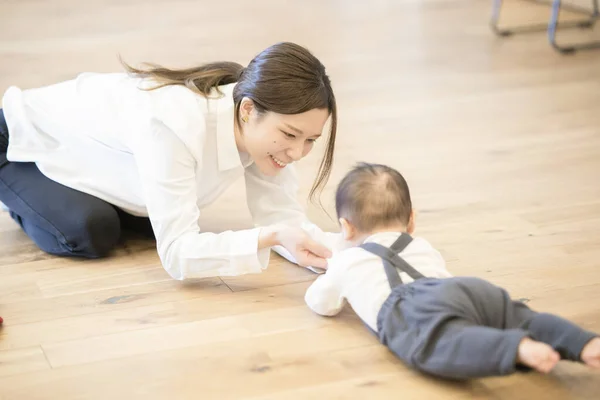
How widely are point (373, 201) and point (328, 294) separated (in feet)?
0.65

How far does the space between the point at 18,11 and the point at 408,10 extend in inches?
74.5

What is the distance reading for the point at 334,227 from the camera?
6.93 feet

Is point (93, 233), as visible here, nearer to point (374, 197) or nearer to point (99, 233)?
point (99, 233)

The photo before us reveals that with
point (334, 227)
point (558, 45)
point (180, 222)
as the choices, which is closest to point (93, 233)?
point (180, 222)

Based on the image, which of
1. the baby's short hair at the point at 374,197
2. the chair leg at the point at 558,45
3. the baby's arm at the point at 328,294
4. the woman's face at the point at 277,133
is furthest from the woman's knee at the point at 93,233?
the chair leg at the point at 558,45

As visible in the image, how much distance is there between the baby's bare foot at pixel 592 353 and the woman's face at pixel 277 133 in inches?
25.7

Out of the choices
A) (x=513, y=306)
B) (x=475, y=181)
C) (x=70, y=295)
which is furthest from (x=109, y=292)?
(x=475, y=181)

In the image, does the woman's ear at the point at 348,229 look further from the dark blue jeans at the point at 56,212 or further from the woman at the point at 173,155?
the dark blue jeans at the point at 56,212

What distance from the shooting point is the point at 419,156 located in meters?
2.56

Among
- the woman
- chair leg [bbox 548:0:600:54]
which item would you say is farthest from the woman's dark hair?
chair leg [bbox 548:0:600:54]

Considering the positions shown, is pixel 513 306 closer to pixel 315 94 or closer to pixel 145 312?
pixel 315 94

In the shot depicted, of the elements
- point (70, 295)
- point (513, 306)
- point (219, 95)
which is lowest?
point (70, 295)

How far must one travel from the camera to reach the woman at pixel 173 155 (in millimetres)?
1738

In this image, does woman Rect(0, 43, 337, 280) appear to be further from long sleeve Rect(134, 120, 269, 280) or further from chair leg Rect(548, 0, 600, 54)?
chair leg Rect(548, 0, 600, 54)
